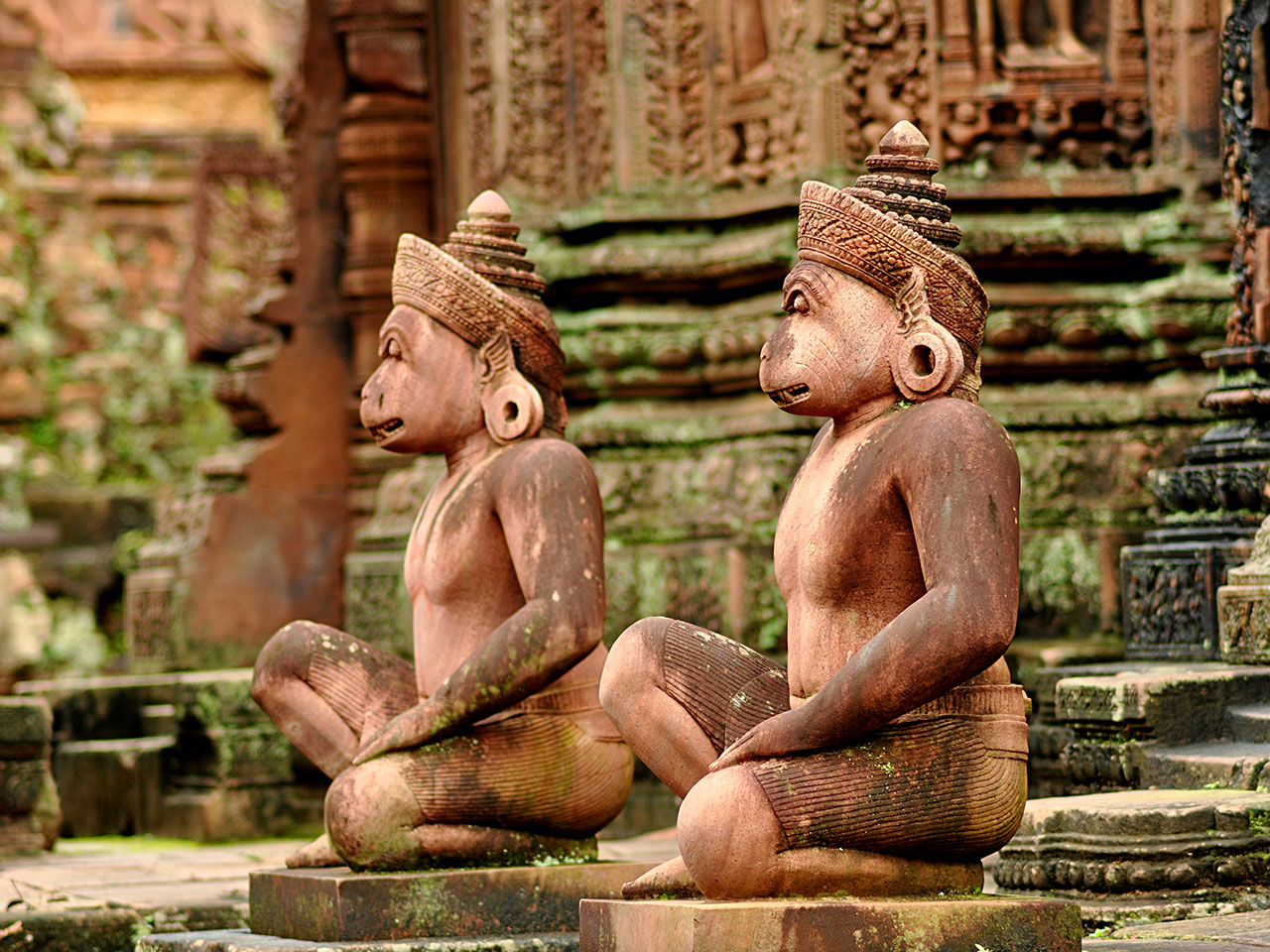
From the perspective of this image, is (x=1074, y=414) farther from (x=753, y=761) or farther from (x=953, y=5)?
(x=753, y=761)

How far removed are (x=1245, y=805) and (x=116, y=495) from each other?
43.7 ft

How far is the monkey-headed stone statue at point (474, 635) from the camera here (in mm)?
5133

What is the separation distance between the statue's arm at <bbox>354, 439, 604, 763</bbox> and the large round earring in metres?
1.12

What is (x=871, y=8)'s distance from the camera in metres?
8.23

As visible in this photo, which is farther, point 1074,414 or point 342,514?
point 342,514

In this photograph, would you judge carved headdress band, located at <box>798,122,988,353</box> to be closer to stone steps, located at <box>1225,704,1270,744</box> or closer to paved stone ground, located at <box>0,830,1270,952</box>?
paved stone ground, located at <box>0,830,1270,952</box>

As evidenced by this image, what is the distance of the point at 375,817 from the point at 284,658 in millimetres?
678

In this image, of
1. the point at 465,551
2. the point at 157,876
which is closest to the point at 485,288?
the point at 465,551

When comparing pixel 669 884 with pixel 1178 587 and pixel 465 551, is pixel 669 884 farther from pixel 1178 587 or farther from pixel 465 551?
pixel 1178 587

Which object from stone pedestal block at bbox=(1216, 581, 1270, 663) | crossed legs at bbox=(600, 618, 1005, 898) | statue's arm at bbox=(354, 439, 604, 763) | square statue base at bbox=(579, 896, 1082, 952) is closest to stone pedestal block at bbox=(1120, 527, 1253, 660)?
stone pedestal block at bbox=(1216, 581, 1270, 663)

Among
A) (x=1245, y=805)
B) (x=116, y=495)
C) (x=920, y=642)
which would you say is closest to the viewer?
(x=920, y=642)

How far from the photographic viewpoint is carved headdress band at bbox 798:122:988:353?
439cm

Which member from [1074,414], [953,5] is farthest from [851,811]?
[953,5]

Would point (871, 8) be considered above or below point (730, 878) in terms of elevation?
above
